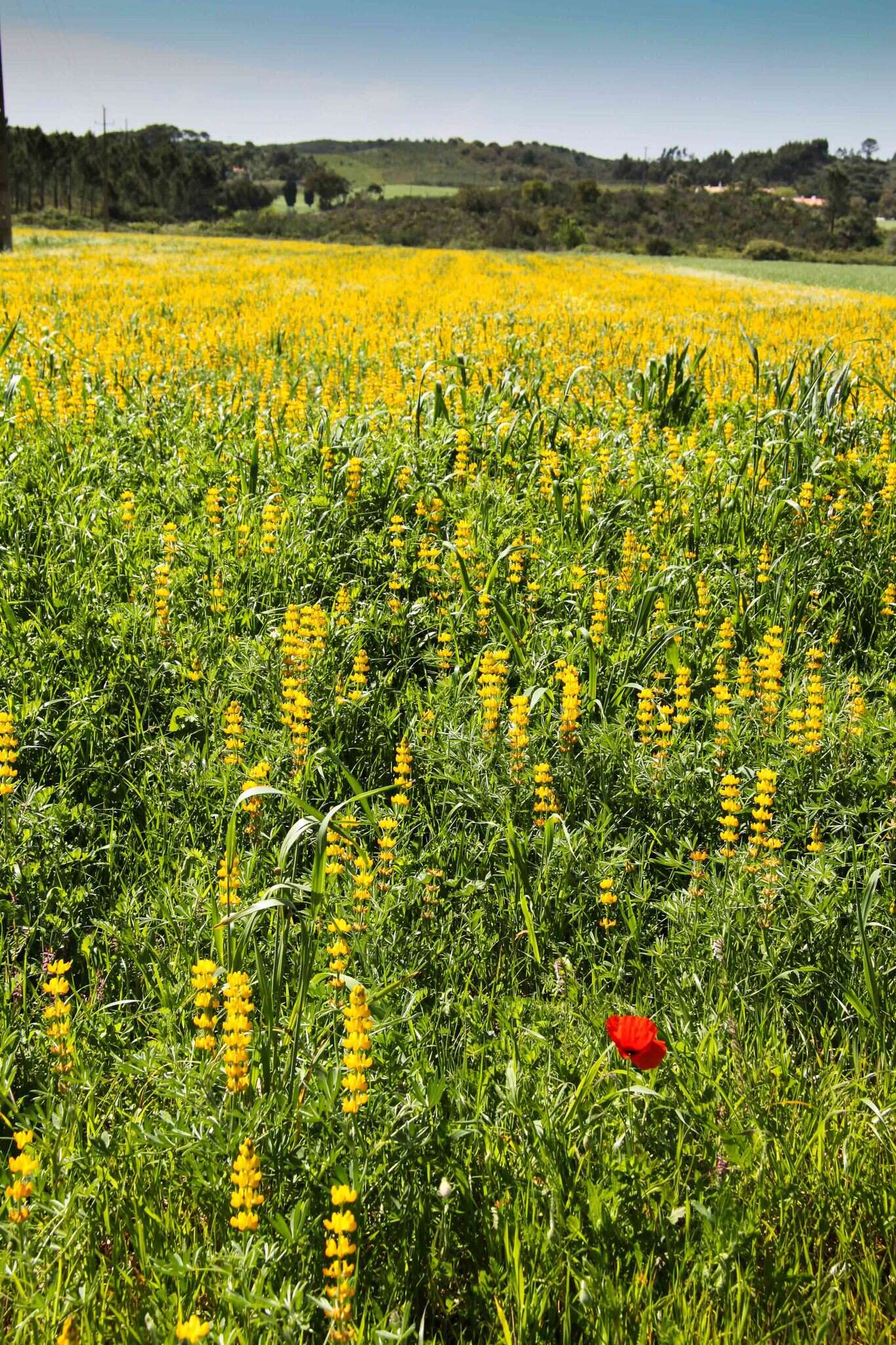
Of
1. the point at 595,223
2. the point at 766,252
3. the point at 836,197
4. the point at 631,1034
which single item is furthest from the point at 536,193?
the point at 631,1034

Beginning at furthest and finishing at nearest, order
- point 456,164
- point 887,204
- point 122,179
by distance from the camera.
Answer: point 456,164 < point 887,204 < point 122,179

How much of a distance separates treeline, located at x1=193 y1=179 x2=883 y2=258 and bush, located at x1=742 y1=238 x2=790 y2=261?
0.09 metres

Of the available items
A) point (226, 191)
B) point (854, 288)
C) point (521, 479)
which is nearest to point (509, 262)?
point (854, 288)

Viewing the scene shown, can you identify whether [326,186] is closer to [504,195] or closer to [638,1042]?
[504,195]

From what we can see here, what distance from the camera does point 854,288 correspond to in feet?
96.0

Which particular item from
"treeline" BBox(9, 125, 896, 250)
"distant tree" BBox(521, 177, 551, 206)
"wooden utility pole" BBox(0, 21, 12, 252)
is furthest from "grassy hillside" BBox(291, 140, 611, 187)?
"wooden utility pole" BBox(0, 21, 12, 252)

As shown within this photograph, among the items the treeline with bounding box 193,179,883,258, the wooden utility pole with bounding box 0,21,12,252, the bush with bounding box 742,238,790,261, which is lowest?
the wooden utility pole with bounding box 0,21,12,252

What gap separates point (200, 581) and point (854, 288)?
102ft

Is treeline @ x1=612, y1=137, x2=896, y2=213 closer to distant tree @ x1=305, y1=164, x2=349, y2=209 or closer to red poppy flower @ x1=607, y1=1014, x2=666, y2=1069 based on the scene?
distant tree @ x1=305, y1=164, x2=349, y2=209

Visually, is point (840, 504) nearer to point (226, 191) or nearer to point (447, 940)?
point (447, 940)

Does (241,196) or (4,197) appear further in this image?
(241,196)

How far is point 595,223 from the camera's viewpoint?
6875 centimetres

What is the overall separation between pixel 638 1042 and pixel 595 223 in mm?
75491

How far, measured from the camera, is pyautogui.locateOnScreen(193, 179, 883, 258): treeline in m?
A: 61.3
